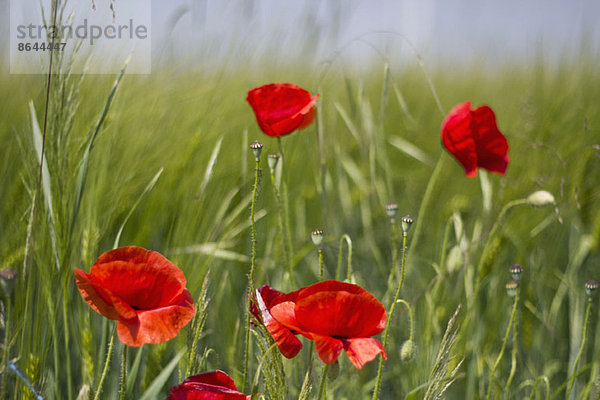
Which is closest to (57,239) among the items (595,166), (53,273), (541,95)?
(53,273)

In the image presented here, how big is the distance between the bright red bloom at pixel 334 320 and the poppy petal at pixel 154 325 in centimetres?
6

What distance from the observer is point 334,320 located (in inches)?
18.2

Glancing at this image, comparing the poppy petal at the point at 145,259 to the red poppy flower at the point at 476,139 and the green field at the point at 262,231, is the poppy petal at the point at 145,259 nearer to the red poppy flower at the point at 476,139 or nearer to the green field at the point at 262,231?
the green field at the point at 262,231

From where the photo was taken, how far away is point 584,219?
125cm

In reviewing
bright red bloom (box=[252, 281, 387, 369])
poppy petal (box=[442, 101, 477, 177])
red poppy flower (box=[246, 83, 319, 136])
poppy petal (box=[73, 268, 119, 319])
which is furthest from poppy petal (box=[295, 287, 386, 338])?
poppy petal (box=[442, 101, 477, 177])

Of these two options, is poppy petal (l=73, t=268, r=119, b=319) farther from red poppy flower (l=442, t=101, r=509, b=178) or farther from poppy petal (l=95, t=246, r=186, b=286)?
red poppy flower (l=442, t=101, r=509, b=178)

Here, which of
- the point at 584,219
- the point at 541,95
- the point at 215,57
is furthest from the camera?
the point at 541,95

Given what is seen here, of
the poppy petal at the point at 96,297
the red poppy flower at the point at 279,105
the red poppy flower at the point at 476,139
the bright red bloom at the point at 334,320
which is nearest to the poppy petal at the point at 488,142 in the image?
the red poppy flower at the point at 476,139

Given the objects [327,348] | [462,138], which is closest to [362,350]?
[327,348]

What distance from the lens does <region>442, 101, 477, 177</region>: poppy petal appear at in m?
0.84

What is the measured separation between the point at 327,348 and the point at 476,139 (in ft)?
1.65

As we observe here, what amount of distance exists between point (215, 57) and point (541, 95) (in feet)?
3.09

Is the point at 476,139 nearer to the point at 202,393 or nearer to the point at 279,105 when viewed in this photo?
the point at 279,105

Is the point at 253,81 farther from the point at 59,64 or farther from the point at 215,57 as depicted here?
the point at 59,64
